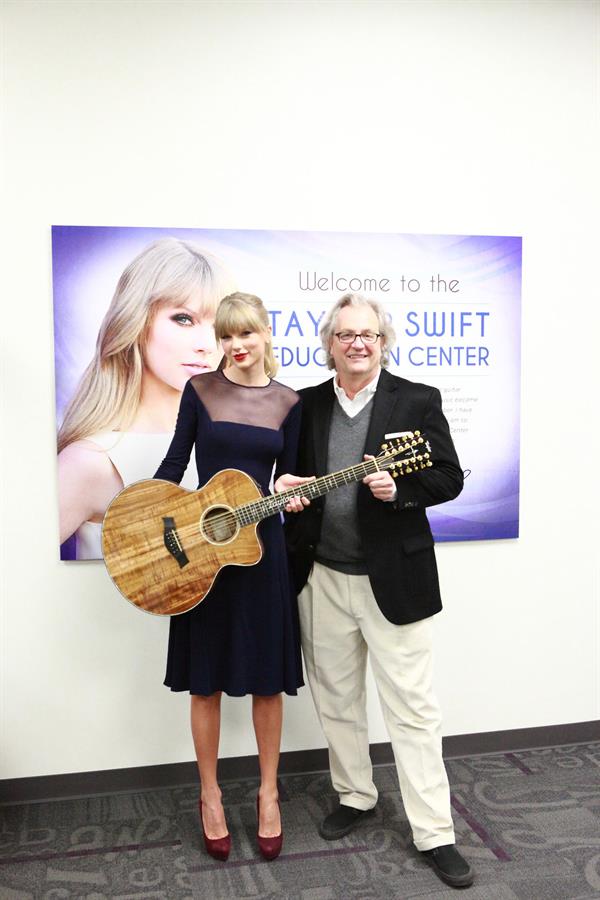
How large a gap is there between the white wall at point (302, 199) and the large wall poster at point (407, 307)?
0.21ft

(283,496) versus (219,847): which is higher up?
(283,496)

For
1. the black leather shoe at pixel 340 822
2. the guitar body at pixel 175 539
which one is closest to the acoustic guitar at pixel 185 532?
the guitar body at pixel 175 539

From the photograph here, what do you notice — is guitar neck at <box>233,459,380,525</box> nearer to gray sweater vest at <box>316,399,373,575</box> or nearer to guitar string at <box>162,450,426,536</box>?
guitar string at <box>162,450,426,536</box>

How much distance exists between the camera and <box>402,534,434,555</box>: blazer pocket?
2.38 m

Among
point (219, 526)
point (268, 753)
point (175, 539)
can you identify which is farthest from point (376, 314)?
point (268, 753)

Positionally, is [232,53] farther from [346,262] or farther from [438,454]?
[438,454]

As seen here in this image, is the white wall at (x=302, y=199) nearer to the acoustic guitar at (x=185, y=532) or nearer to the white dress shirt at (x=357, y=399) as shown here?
the acoustic guitar at (x=185, y=532)

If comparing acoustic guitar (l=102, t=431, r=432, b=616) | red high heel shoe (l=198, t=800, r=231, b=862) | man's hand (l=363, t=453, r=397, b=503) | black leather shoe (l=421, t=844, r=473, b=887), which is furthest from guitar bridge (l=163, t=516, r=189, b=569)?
black leather shoe (l=421, t=844, r=473, b=887)

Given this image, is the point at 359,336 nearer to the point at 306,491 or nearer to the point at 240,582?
the point at 306,491

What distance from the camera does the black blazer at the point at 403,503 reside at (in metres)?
2.35

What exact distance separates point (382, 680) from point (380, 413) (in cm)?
82

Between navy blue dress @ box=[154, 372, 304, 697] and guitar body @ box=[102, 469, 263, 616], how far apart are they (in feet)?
0.28

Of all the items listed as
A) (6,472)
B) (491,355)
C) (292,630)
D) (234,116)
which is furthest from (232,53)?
(292,630)

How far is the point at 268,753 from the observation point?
250 cm
